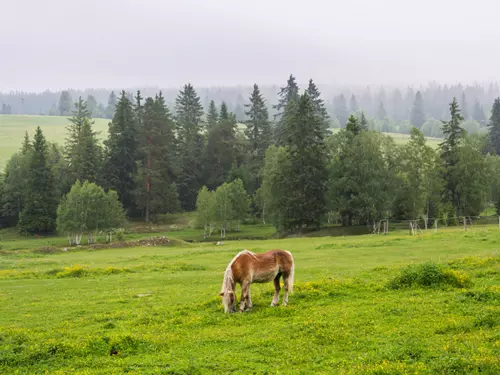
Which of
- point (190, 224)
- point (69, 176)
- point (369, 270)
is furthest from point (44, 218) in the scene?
point (369, 270)

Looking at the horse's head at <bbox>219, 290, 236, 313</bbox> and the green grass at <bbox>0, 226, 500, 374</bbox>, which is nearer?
the green grass at <bbox>0, 226, 500, 374</bbox>

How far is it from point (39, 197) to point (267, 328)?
2832 inches

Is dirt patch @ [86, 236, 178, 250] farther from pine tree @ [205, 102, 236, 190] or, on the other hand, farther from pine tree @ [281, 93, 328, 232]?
pine tree @ [205, 102, 236, 190]

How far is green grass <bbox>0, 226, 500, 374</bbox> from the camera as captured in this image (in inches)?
413

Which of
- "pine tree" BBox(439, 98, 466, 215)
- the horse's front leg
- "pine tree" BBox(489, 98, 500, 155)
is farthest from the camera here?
"pine tree" BBox(489, 98, 500, 155)

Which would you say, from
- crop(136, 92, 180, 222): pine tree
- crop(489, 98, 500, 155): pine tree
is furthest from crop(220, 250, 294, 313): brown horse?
crop(489, 98, 500, 155): pine tree

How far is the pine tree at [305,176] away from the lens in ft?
204

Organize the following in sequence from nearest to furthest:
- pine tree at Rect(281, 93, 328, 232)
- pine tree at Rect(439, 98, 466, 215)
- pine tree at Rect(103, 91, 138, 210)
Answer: pine tree at Rect(281, 93, 328, 232)
pine tree at Rect(439, 98, 466, 215)
pine tree at Rect(103, 91, 138, 210)

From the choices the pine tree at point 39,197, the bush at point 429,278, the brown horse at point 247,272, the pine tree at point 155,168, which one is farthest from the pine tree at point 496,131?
the brown horse at point 247,272

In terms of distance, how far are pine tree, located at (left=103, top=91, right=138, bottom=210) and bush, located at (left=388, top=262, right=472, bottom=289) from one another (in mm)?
72999

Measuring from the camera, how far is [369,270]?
74.7 ft

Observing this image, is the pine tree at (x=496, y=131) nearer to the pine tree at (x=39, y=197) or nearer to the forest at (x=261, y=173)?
the forest at (x=261, y=173)

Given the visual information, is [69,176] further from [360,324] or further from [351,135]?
[360,324]

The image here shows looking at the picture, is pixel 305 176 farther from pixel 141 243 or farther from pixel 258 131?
pixel 258 131
